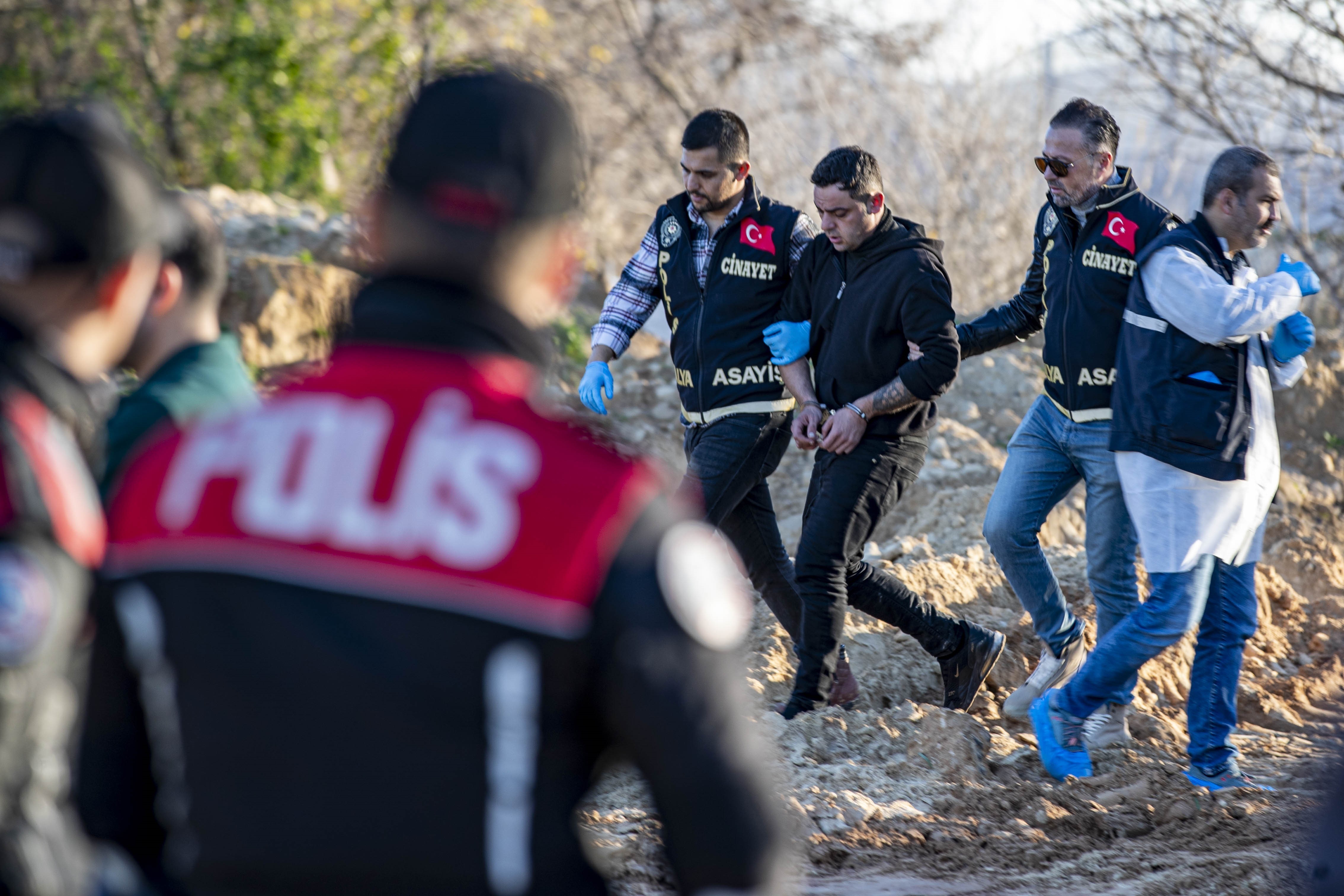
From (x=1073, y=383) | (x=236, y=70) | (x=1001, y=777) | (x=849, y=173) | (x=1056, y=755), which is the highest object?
(x=849, y=173)

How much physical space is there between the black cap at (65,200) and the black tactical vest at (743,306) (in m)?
3.38

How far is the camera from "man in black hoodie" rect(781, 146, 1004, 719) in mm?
4812

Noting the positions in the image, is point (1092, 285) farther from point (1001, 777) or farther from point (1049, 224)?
point (1001, 777)

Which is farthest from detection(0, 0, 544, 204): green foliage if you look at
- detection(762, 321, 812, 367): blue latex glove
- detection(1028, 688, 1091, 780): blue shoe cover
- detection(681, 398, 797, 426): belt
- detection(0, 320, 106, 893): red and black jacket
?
detection(0, 320, 106, 893): red and black jacket

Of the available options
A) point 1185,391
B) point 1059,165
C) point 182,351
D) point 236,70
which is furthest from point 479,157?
point 236,70

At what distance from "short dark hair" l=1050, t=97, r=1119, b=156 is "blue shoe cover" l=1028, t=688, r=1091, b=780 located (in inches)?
76.1

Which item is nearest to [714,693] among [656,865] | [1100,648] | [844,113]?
[656,865]

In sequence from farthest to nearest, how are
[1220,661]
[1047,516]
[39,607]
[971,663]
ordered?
1. [971,663]
2. [1047,516]
3. [1220,661]
4. [39,607]

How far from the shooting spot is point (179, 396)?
230cm

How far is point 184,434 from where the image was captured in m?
1.40

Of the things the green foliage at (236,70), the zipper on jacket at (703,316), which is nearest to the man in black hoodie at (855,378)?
the zipper on jacket at (703,316)

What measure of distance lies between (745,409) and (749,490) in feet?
1.04

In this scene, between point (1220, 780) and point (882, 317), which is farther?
point (882, 317)

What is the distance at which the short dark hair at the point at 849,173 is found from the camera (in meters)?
4.77
